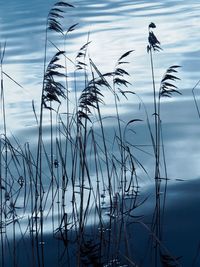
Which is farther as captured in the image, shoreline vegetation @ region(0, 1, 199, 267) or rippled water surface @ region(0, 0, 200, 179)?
rippled water surface @ region(0, 0, 200, 179)

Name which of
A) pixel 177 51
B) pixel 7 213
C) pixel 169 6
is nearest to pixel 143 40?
pixel 177 51

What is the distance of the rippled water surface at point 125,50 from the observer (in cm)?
567

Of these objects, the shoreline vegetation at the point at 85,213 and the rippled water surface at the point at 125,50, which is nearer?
the shoreline vegetation at the point at 85,213

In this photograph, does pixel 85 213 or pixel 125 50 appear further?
pixel 125 50

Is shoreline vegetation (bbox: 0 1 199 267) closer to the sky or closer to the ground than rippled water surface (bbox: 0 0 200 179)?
closer to the ground

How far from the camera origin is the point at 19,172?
4.76 metres

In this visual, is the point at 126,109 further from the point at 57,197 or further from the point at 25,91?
the point at 57,197

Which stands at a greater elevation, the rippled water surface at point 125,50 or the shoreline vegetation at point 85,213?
the rippled water surface at point 125,50

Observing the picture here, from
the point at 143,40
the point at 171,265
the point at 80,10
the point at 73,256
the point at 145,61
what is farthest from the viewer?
the point at 80,10

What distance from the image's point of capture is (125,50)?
8234 mm

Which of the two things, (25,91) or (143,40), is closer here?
(25,91)

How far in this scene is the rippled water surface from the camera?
5672 millimetres

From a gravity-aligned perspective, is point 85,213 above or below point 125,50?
below

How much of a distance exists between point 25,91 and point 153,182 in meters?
2.54
